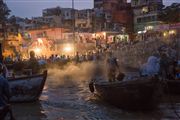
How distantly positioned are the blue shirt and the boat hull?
20.0 feet

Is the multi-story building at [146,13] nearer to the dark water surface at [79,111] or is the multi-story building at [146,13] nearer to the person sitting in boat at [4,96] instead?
the dark water surface at [79,111]

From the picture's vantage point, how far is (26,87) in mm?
16641

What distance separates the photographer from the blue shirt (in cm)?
854

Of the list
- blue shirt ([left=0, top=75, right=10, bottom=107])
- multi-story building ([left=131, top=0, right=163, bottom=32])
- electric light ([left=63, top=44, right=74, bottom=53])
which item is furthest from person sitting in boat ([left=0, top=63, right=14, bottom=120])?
multi-story building ([left=131, top=0, right=163, bottom=32])

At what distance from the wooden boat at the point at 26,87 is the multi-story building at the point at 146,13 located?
55212 millimetres

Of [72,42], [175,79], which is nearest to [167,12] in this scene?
[72,42]

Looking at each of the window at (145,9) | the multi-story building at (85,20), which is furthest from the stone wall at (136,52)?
the multi-story building at (85,20)

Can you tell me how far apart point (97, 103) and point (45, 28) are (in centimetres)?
5717

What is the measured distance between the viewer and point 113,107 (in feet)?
51.3

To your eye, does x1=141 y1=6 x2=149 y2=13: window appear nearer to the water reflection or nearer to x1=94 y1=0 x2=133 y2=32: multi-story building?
x1=94 y1=0 x2=133 y2=32: multi-story building

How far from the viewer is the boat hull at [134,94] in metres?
13.7

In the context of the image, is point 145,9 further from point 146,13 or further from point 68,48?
point 68,48

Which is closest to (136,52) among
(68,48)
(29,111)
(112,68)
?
(68,48)

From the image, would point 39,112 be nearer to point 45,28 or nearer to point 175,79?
point 175,79
